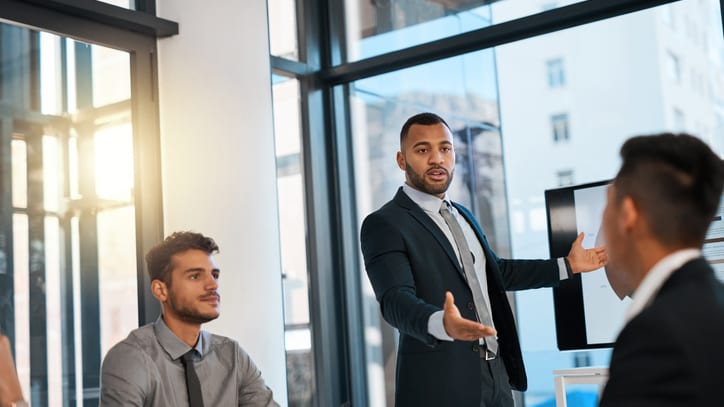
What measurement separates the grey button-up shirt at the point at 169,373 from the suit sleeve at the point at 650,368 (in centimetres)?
190

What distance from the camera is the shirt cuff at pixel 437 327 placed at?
2492 mm

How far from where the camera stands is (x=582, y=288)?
11.9 feet

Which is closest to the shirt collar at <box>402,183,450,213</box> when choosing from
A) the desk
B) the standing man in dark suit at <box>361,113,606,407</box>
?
the standing man in dark suit at <box>361,113,606,407</box>

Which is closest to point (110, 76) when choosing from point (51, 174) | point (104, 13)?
point (104, 13)

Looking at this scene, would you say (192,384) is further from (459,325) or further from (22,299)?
(459,325)

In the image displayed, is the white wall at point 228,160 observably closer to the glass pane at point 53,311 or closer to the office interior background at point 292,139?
the office interior background at point 292,139

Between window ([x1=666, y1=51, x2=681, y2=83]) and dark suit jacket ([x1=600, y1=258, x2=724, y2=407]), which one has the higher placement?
window ([x1=666, y1=51, x2=681, y2=83])

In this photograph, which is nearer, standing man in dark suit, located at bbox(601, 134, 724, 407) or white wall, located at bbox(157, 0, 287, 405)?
standing man in dark suit, located at bbox(601, 134, 724, 407)

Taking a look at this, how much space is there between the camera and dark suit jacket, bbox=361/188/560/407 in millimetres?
2842

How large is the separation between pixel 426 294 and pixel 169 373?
870 millimetres

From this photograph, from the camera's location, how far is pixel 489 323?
2.98 meters

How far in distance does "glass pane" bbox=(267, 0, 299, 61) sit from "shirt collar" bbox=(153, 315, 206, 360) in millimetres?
2072

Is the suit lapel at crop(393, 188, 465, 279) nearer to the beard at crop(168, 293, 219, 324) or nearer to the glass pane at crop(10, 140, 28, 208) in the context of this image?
the beard at crop(168, 293, 219, 324)

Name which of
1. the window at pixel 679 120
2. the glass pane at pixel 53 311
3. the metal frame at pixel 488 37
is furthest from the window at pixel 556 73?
the glass pane at pixel 53 311
